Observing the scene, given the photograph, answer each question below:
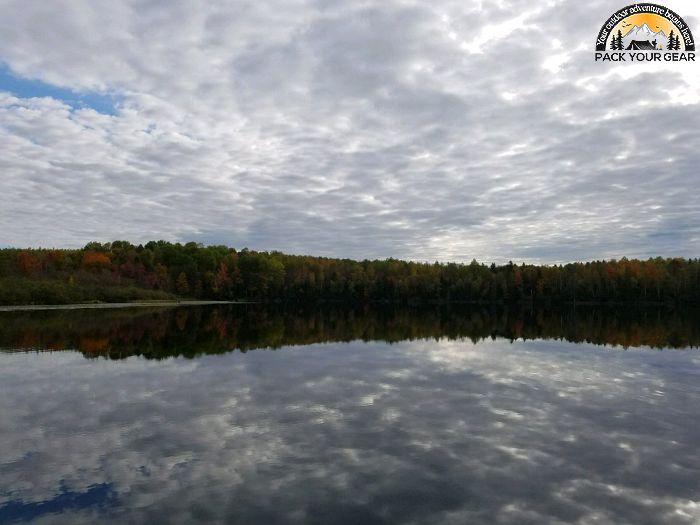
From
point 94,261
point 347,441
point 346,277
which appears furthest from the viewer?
point 346,277

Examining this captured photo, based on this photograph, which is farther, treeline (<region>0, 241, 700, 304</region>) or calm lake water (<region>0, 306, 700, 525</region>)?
treeline (<region>0, 241, 700, 304</region>)

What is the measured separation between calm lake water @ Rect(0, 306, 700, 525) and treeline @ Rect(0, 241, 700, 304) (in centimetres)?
12052

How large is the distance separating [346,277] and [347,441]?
163 m

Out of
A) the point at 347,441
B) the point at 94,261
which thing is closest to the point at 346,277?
the point at 94,261

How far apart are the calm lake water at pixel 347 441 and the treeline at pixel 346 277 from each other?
121 metres

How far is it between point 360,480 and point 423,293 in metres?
163

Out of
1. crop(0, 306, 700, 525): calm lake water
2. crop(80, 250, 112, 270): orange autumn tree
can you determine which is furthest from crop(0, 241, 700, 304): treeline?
crop(0, 306, 700, 525): calm lake water

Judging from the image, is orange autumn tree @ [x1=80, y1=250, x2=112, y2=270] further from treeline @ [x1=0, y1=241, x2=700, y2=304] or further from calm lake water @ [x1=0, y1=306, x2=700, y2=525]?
calm lake water @ [x1=0, y1=306, x2=700, y2=525]

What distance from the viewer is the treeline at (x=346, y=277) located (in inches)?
5861

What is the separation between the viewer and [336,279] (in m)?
174

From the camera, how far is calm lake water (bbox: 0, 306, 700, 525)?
10500mm

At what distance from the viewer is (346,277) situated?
178 meters

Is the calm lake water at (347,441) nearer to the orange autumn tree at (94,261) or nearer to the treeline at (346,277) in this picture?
the treeline at (346,277)

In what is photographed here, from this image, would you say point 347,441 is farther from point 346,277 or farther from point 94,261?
point 346,277
